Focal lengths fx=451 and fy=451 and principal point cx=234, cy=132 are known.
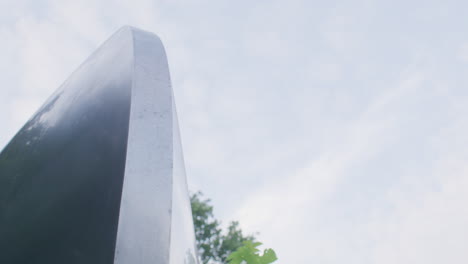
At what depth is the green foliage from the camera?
2.19 meters

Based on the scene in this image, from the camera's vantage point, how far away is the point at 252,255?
2205 mm

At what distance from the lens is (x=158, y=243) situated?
6.40 feet

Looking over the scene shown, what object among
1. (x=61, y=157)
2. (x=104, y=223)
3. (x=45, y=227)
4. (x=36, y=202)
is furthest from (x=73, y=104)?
(x=104, y=223)

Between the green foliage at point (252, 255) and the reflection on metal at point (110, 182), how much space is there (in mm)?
273

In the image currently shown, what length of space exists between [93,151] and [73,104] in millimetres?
812

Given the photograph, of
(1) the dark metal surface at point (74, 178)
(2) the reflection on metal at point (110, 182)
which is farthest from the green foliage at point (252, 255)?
(1) the dark metal surface at point (74, 178)

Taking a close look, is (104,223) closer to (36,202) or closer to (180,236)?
(180,236)

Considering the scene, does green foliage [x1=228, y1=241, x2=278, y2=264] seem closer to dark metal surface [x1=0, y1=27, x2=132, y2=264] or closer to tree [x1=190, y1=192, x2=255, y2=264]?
dark metal surface [x1=0, y1=27, x2=132, y2=264]

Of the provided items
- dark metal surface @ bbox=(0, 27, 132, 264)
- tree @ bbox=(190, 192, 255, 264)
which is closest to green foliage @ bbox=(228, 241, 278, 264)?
dark metal surface @ bbox=(0, 27, 132, 264)

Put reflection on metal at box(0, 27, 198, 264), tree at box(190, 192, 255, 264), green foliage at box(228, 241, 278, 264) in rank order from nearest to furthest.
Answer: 1. reflection on metal at box(0, 27, 198, 264)
2. green foliage at box(228, 241, 278, 264)
3. tree at box(190, 192, 255, 264)

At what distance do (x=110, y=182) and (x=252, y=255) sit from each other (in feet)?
2.52

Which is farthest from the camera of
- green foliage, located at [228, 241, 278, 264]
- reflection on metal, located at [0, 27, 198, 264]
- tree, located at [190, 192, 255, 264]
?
tree, located at [190, 192, 255, 264]

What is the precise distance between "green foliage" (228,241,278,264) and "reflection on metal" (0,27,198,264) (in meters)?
0.27

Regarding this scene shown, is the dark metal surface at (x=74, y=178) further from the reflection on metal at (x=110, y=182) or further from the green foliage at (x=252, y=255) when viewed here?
the green foliage at (x=252, y=255)
